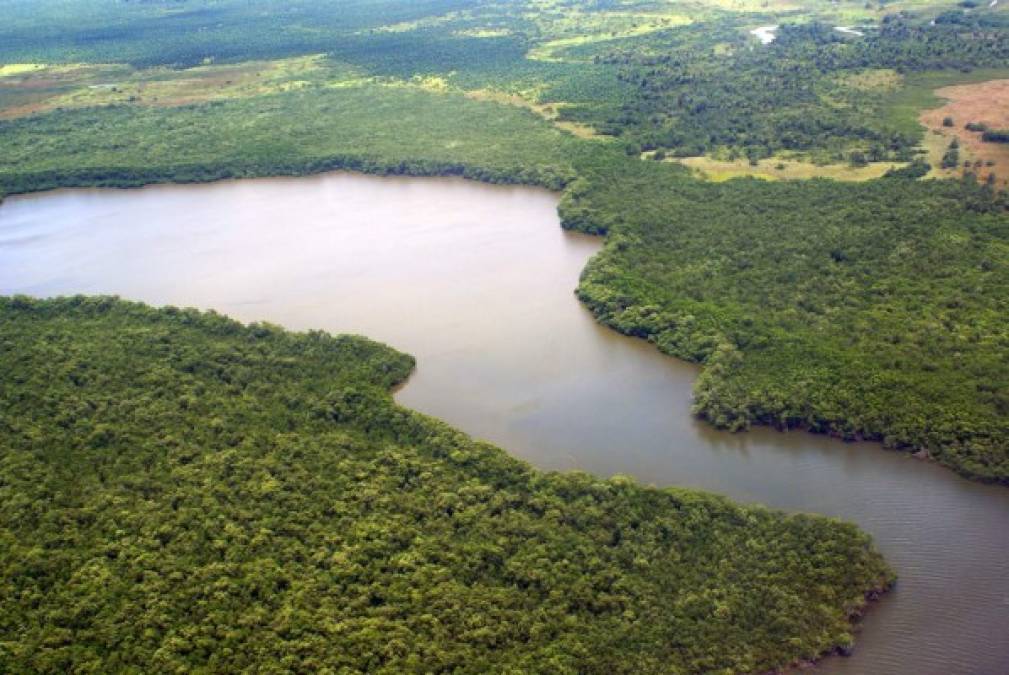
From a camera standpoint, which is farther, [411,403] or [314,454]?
[411,403]

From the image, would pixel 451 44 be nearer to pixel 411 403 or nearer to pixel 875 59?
pixel 875 59

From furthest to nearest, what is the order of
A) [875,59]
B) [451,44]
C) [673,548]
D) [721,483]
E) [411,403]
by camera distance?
[451,44] → [875,59] → [411,403] → [721,483] → [673,548]

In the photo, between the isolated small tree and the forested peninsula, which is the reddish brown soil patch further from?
the isolated small tree

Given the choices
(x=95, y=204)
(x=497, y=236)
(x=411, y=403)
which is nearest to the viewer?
(x=411, y=403)

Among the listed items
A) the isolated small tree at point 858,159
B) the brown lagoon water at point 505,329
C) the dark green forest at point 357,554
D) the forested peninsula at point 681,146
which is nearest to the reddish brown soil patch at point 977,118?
the forested peninsula at point 681,146

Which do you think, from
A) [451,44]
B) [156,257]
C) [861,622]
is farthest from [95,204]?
[861,622]

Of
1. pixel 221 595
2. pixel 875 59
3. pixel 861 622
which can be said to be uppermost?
pixel 875 59
